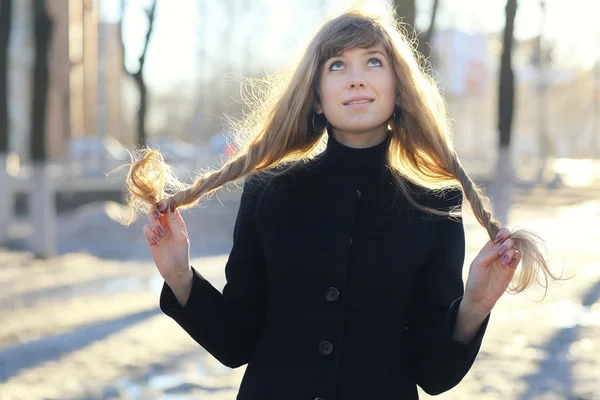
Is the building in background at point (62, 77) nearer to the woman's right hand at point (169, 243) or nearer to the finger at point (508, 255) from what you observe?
the woman's right hand at point (169, 243)

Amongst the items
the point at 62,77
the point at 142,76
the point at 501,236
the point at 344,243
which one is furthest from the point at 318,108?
the point at 62,77

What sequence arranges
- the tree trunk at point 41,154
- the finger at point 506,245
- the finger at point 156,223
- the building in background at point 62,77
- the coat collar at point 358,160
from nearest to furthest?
the finger at point 506,245
the finger at point 156,223
the coat collar at point 358,160
the tree trunk at point 41,154
the building in background at point 62,77

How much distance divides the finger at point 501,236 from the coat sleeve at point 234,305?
1.92ft

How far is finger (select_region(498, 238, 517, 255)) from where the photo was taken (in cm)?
210

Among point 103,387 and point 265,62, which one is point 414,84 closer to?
point 103,387

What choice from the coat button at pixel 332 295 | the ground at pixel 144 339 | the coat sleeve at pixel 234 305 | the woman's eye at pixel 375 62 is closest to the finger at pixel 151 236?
the coat sleeve at pixel 234 305

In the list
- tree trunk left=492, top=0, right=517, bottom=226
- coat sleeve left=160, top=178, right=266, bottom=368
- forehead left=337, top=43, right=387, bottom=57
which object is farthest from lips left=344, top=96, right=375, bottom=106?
tree trunk left=492, top=0, right=517, bottom=226

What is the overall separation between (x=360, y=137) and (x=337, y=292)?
0.43 metres

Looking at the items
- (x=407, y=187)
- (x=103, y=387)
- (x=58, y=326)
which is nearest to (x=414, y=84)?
(x=407, y=187)

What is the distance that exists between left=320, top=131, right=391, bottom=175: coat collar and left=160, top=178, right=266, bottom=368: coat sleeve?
22 centimetres

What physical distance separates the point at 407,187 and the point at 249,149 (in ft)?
1.33

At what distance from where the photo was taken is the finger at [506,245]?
2100 millimetres

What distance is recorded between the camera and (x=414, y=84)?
2.40 m

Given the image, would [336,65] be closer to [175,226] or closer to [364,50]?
[364,50]
